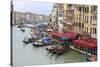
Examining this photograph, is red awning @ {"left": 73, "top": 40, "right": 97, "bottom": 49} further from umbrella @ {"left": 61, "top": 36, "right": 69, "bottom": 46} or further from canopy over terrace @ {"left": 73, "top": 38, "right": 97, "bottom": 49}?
umbrella @ {"left": 61, "top": 36, "right": 69, "bottom": 46}

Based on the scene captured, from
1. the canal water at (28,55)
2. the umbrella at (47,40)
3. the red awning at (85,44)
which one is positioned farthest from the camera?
the red awning at (85,44)

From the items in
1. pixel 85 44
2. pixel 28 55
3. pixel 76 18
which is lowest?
pixel 28 55

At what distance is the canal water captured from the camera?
2.09m

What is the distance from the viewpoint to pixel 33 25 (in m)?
2.19

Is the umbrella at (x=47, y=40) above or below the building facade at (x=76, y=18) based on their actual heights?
below

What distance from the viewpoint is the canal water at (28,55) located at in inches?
82.3

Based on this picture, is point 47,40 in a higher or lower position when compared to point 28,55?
higher

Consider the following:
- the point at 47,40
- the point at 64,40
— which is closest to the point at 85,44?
the point at 64,40

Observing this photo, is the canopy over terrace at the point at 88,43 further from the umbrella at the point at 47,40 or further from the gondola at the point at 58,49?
the umbrella at the point at 47,40

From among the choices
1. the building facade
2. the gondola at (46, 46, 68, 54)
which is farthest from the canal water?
the building facade

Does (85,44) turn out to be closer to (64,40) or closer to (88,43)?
(88,43)

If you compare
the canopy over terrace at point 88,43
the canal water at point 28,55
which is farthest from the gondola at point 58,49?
the canopy over terrace at point 88,43

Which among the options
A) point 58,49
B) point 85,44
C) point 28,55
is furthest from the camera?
point 85,44

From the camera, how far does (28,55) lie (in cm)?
215
